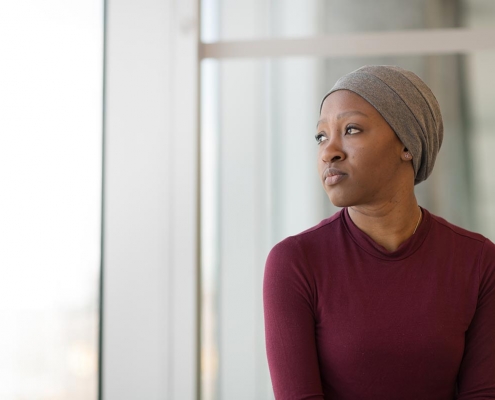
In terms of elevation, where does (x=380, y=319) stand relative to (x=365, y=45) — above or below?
below

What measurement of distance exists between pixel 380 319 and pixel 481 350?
25 centimetres

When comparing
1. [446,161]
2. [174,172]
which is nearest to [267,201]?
[174,172]

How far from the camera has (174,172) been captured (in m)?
2.27

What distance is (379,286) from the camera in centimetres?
135

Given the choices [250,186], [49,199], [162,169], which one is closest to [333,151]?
[250,186]

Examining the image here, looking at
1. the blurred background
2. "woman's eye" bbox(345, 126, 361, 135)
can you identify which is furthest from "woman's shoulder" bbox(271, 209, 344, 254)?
the blurred background

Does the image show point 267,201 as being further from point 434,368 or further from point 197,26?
point 434,368

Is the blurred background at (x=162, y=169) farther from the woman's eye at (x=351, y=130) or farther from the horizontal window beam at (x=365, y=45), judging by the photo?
the woman's eye at (x=351, y=130)

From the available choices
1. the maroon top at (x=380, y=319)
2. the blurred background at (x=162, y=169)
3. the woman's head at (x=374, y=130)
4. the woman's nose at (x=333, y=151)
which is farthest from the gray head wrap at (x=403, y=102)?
the blurred background at (x=162, y=169)

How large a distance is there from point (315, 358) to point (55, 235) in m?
1.34

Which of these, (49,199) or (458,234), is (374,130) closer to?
(458,234)

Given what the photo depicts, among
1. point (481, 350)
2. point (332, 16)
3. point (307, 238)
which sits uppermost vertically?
point (332, 16)

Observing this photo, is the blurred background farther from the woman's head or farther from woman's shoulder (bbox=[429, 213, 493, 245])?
the woman's head

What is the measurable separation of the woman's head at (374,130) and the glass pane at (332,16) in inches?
36.3
